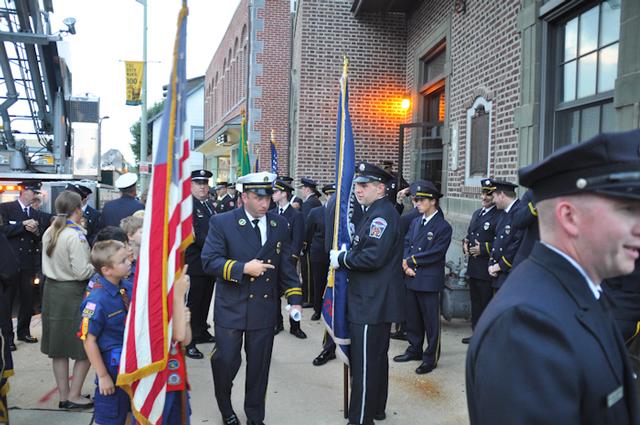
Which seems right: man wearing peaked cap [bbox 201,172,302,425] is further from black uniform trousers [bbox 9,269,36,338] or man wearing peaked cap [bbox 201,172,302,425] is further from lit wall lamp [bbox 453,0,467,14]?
lit wall lamp [bbox 453,0,467,14]

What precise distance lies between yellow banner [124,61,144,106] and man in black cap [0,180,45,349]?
47.5 ft

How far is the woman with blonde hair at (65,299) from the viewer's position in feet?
14.4

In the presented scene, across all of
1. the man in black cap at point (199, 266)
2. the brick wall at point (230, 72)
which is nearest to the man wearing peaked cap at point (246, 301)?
the man in black cap at point (199, 266)

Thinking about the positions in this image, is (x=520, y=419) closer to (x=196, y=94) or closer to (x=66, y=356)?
(x=66, y=356)

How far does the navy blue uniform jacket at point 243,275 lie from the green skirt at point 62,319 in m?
1.23

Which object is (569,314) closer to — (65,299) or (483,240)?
(65,299)

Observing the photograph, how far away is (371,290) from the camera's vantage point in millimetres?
4219

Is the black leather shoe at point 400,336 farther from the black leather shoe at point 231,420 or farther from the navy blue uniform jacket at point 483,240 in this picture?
the black leather shoe at point 231,420

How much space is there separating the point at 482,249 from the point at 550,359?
507 cm

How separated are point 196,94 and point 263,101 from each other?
32.9 meters

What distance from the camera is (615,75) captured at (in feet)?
17.5

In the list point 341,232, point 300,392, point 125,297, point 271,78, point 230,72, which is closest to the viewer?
point 125,297

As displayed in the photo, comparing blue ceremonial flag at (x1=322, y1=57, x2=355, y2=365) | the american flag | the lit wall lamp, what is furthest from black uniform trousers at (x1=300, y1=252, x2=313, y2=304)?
the american flag

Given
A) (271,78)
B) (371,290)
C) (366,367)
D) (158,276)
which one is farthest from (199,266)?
(271,78)
